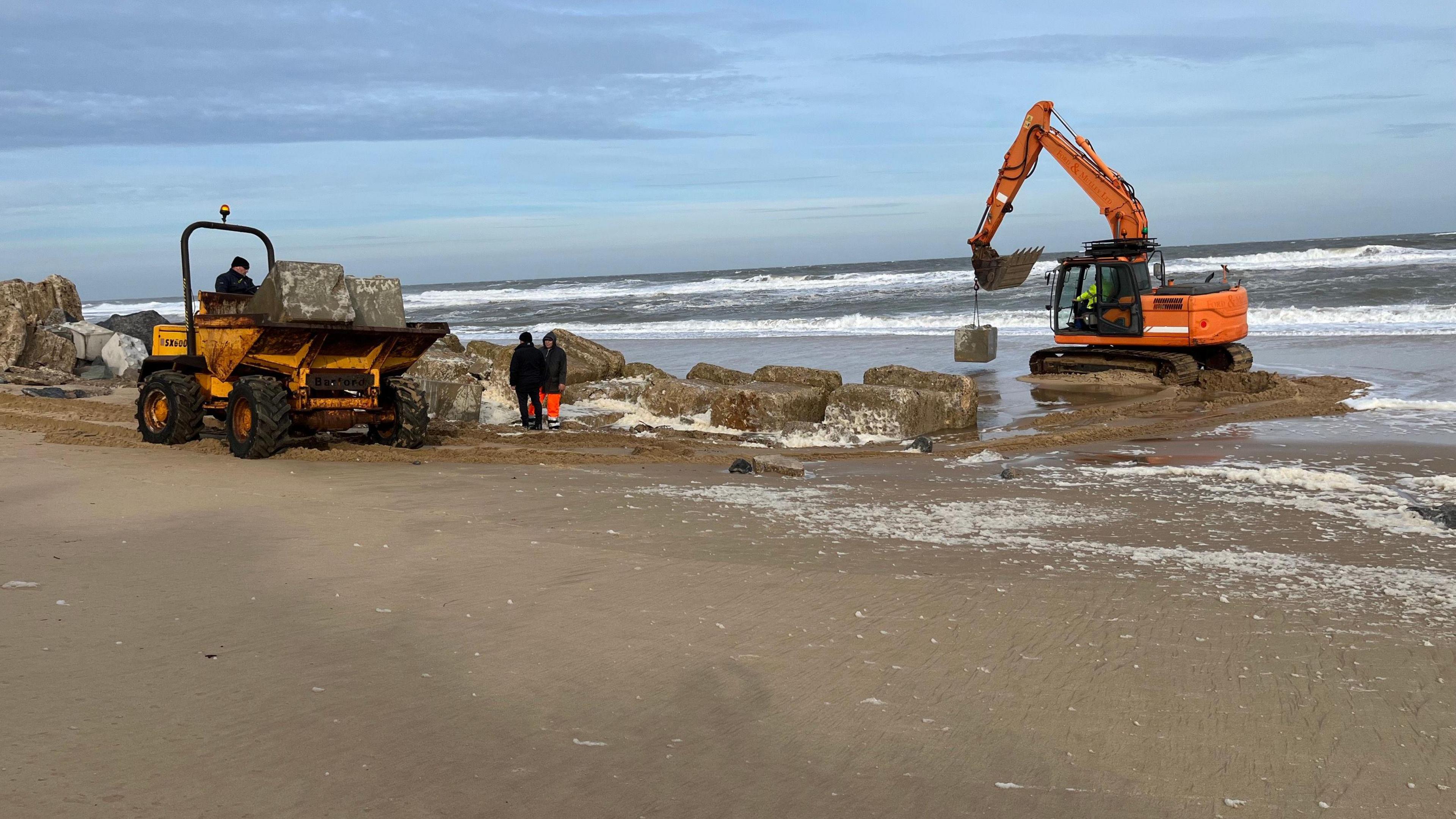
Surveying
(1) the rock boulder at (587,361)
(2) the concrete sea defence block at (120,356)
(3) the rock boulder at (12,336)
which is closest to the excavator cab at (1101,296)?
(1) the rock boulder at (587,361)

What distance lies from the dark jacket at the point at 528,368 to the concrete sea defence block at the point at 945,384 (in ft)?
12.4

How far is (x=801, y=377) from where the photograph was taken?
13.4m

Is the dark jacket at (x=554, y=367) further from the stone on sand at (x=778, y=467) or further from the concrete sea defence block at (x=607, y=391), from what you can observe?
the stone on sand at (x=778, y=467)

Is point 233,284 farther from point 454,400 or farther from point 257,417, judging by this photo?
point 454,400

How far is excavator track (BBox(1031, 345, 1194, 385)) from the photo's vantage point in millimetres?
16641

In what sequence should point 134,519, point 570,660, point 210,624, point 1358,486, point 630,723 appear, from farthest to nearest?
1. point 1358,486
2. point 134,519
3. point 210,624
4. point 570,660
5. point 630,723

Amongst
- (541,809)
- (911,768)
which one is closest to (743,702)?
(911,768)

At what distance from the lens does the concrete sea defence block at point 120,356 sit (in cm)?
1680

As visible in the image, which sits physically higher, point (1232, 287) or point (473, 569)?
point (1232, 287)

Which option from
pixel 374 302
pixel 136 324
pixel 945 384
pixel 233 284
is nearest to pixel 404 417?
pixel 374 302

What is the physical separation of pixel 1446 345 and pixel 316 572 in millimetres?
21047

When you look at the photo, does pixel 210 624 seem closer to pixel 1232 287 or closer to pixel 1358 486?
pixel 1358 486

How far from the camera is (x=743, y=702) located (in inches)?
143

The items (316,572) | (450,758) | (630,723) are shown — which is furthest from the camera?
(316,572)
